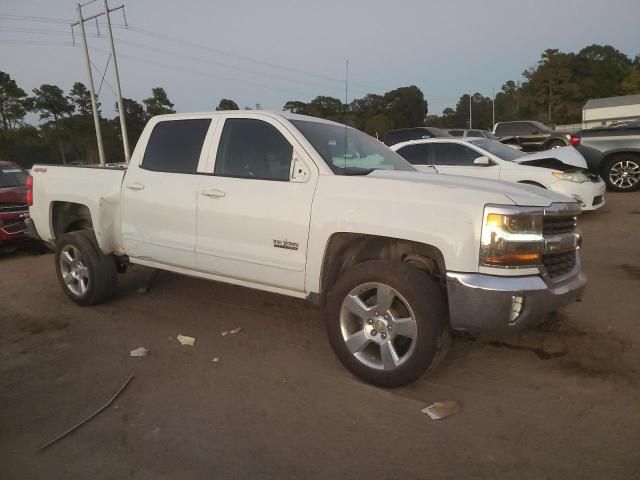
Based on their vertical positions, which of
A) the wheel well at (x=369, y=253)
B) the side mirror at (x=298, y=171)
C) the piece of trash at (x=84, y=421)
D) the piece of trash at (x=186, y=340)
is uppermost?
the side mirror at (x=298, y=171)

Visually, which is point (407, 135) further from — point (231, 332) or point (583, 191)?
point (231, 332)

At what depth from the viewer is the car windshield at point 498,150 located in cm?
890

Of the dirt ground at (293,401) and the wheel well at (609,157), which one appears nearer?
the dirt ground at (293,401)

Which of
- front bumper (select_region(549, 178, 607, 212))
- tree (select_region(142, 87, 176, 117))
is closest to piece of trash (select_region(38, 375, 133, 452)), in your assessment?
front bumper (select_region(549, 178, 607, 212))

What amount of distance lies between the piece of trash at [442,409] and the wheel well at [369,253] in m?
0.77

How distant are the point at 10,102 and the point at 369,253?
2407 inches

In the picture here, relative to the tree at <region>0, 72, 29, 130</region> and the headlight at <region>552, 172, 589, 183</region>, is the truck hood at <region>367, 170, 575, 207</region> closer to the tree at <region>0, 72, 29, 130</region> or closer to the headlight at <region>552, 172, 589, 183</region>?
the headlight at <region>552, 172, 589, 183</region>

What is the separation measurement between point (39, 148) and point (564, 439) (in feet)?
173

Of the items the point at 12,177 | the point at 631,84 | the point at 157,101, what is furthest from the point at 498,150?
the point at 631,84

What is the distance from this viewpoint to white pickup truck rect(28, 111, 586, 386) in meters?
2.75

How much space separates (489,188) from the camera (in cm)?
297

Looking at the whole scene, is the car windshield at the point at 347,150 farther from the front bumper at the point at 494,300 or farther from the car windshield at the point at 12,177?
the car windshield at the point at 12,177

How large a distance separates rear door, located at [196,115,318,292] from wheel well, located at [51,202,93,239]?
2099 mm

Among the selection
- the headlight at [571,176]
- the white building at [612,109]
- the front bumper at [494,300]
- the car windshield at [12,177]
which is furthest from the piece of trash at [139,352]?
the white building at [612,109]
